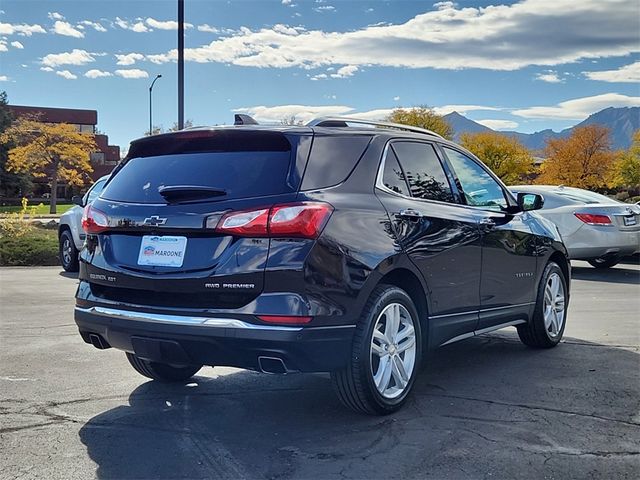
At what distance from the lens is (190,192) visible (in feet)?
13.1

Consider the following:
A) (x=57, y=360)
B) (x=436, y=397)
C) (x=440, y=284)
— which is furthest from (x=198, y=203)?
(x=57, y=360)

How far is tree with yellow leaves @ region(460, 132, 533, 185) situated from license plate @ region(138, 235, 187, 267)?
75.6 meters

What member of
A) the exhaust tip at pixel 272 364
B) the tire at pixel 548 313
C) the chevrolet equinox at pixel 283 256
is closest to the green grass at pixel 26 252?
the chevrolet equinox at pixel 283 256

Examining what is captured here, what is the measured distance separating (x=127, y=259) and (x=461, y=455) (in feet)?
7.22

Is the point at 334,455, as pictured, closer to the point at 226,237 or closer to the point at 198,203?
the point at 226,237

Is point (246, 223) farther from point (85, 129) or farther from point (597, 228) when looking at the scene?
point (85, 129)

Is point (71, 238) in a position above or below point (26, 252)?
above

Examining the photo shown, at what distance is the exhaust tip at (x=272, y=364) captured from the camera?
3.74 meters

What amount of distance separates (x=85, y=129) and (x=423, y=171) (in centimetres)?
8284

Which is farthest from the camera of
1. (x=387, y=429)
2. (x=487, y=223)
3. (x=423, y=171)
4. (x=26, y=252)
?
(x=26, y=252)

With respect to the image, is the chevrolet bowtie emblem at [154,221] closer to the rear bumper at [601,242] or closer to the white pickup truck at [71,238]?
the white pickup truck at [71,238]

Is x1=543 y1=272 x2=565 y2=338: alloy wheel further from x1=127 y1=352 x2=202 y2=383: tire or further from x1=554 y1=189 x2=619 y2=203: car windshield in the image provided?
x1=554 y1=189 x2=619 y2=203: car windshield

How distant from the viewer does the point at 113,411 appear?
444 cm

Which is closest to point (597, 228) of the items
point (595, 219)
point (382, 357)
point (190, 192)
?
point (595, 219)
